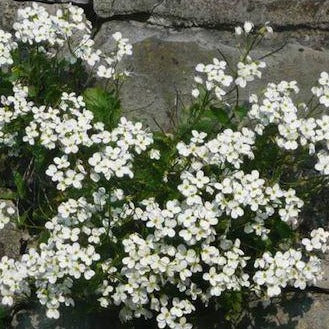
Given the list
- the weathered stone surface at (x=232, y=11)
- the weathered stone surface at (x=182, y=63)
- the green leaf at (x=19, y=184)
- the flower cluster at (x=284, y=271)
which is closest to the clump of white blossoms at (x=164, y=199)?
the flower cluster at (x=284, y=271)

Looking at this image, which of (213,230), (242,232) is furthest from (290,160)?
(213,230)

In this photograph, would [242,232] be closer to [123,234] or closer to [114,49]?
[123,234]

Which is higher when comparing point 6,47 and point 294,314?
point 6,47

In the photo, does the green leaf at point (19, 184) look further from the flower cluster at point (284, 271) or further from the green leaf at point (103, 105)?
the flower cluster at point (284, 271)

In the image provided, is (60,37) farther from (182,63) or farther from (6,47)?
(182,63)

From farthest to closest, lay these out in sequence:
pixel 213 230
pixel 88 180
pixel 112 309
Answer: pixel 112 309, pixel 88 180, pixel 213 230

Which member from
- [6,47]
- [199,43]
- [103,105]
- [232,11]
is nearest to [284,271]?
[103,105]
